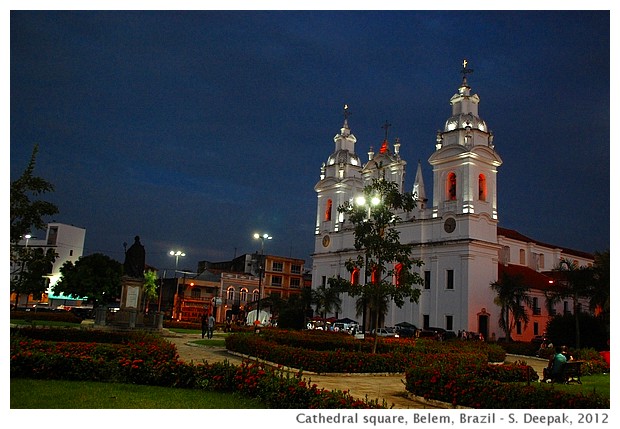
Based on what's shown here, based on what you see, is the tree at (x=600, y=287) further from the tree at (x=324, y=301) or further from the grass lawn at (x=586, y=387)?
the tree at (x=324, y=301)

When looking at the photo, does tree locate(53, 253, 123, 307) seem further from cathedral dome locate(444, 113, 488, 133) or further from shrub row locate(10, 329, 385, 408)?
shrub row locate(10, 329, 385, 408)

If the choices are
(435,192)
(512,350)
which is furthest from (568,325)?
(435,192)

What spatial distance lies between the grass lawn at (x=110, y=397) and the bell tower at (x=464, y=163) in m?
40.1

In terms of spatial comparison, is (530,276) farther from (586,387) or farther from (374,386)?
(374,386)

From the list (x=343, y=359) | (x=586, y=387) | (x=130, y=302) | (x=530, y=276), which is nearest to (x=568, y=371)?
(x=586, y=387)

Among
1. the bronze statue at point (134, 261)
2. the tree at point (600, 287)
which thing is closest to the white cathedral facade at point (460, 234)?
the tree at point (600, 287)

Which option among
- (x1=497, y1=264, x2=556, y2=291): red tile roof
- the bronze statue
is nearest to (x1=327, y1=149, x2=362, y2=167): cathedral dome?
(x1=497, y1=264, x2=556, y2=291): red tile roof

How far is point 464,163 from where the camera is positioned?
159 ft

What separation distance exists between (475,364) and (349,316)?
43.5 m

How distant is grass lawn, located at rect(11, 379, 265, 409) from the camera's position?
9422mm

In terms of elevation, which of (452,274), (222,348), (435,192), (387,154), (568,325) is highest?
(387,154)

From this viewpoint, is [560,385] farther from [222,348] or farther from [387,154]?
[387,154]

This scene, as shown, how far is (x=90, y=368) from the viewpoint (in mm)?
12031

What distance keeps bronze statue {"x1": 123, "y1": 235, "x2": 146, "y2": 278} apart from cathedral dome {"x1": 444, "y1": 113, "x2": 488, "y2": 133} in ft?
102
